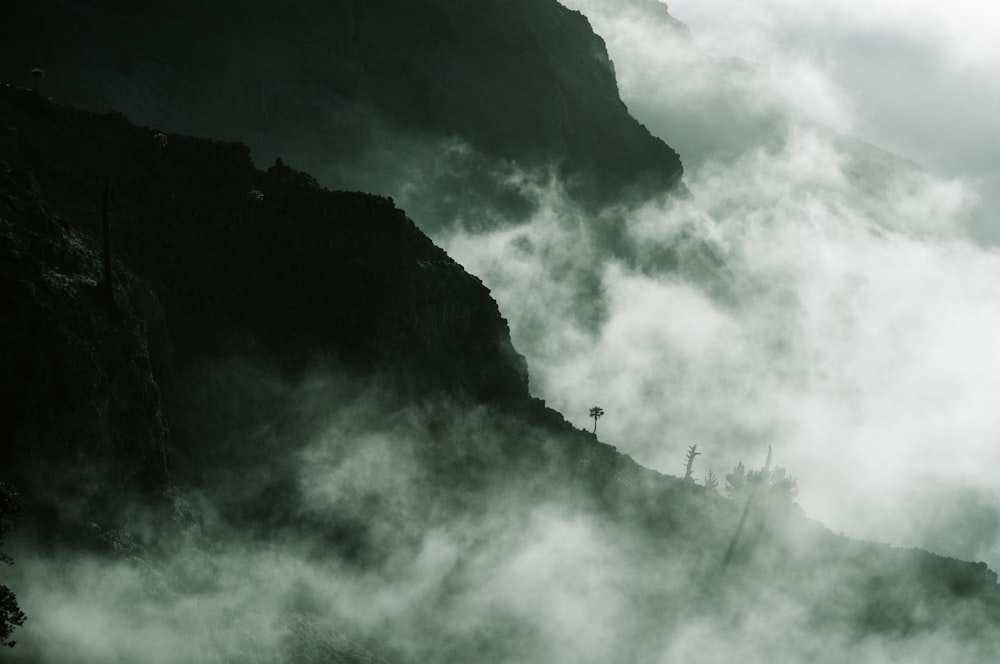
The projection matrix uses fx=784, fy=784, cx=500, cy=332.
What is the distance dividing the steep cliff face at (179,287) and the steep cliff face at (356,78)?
4269 centimetres

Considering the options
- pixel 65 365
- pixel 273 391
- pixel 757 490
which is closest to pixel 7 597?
pixel 65 365

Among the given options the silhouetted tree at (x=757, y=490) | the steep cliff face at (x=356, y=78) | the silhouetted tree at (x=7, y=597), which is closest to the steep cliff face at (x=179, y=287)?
the silhouetted tree at (x=7, y=597)

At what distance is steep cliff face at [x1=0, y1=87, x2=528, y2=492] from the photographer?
4309cm

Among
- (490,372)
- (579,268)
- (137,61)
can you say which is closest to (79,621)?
(490,372)

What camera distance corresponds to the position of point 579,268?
17650 centimetres

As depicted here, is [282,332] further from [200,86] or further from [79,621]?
[200,86]

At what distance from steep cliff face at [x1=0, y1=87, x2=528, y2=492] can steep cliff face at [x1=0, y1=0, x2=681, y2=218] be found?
140ft

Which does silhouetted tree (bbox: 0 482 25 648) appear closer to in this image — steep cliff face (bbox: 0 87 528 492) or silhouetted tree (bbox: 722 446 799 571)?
steep cliff face (bbox: 0 87 528 492)

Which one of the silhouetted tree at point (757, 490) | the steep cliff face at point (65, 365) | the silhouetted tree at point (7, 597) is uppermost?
the silhouetted tree at point (757, 490)

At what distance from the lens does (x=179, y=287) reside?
62.7m

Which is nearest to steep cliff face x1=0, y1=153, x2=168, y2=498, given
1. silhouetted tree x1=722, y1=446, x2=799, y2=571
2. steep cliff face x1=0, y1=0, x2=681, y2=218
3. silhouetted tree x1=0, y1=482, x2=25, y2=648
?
silhouetted tree x1=0, y1=482, x2=25, y2=648

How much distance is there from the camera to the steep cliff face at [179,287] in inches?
1697

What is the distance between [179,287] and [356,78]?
90458 millimetres

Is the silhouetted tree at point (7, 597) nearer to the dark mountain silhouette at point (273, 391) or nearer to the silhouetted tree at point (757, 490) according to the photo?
the dark mountain silhouette at point (273, 391)
